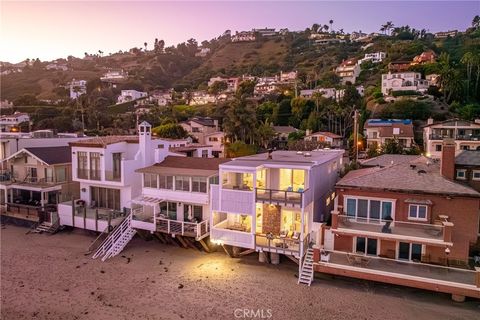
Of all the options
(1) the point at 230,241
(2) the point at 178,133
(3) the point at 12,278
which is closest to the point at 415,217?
(1) the point at 230,241

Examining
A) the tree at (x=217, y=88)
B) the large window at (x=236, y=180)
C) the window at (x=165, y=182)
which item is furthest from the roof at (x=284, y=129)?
the large window at (x=236, y=180)

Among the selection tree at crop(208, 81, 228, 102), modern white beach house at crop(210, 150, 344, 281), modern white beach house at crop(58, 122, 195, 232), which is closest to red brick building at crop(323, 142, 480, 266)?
modern white beach house at crop(210, 150, 344, 281)

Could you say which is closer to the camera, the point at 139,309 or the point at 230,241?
the point at 139,309

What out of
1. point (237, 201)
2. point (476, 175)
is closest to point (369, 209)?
point (476, 175)

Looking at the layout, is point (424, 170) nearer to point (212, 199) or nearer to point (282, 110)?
point (212, 199)

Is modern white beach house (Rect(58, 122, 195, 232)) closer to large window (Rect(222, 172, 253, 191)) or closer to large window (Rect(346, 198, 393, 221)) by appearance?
large window (Rect(222, 172, 253, 191))

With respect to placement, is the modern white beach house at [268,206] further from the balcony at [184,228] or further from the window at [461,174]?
the window at [461,174]
